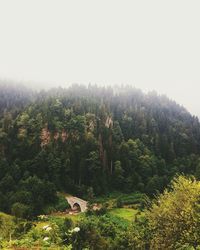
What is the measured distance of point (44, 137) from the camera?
430 ft

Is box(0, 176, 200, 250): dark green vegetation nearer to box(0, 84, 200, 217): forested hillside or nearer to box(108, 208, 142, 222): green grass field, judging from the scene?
box(108, 208, 142, 222): green grass field

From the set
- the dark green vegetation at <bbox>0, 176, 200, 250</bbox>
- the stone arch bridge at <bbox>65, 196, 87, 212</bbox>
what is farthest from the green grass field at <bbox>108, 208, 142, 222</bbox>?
the dark green vegetation at <bbox>0, 176, 200, 250</bbox>

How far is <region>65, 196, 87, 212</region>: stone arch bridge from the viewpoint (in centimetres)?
10005

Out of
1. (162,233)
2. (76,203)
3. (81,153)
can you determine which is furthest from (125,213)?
(162,233)

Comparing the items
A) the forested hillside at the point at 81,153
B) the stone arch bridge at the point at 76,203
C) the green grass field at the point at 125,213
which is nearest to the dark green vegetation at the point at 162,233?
the green grass field at the point at 125,213

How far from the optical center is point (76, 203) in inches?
4035

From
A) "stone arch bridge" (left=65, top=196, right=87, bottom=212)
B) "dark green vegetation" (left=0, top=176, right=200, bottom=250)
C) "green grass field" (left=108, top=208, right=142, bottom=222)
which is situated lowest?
"stone arch bridge" (left=65, top=196, right=87, bottom=212)

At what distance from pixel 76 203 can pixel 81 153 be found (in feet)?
87.8

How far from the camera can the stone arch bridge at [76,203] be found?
100050mm

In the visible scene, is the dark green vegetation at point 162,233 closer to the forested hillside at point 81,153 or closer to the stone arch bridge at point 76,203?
the forested hillside at point 81,153

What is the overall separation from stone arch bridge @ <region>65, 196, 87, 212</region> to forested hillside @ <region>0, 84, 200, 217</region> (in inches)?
173

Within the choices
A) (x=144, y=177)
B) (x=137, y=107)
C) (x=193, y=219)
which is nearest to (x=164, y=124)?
(x=137, y=107)

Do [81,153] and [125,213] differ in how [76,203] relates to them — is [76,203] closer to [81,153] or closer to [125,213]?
A: [125,213]

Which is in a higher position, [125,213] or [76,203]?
[125,213]
